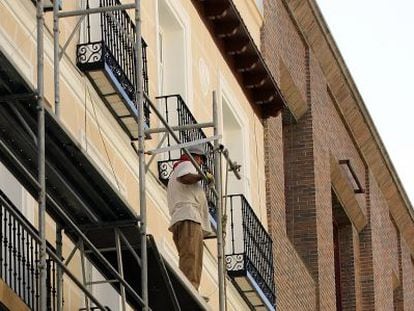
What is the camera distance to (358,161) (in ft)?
155

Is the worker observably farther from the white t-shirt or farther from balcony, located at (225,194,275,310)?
balcony, located at (225,194,275,310)

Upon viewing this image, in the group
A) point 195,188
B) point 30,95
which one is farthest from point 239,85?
Answer: point 30,95

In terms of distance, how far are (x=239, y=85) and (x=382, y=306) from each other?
12476 mm

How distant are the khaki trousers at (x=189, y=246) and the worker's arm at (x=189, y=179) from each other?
0.43m

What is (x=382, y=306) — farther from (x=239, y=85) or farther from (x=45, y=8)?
(x=45, y=8)

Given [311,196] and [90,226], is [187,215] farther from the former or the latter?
[311,196]

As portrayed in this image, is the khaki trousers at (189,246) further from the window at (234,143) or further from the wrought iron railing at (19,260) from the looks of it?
the window at (234,143)

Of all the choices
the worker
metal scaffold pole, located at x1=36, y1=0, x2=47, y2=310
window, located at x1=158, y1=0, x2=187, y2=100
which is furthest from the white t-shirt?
window, located at x1=158, y1=0, x2=187, y2=100

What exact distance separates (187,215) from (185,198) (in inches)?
8.2

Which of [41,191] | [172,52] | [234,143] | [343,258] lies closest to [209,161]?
[172,52]

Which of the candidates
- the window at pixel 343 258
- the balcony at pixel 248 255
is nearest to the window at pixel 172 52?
the balcony at pixel 248 255

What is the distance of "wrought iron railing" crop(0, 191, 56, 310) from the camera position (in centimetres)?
2258

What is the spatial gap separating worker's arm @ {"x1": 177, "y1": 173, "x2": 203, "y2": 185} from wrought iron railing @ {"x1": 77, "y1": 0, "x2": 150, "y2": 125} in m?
1.95

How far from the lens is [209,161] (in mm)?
32375
